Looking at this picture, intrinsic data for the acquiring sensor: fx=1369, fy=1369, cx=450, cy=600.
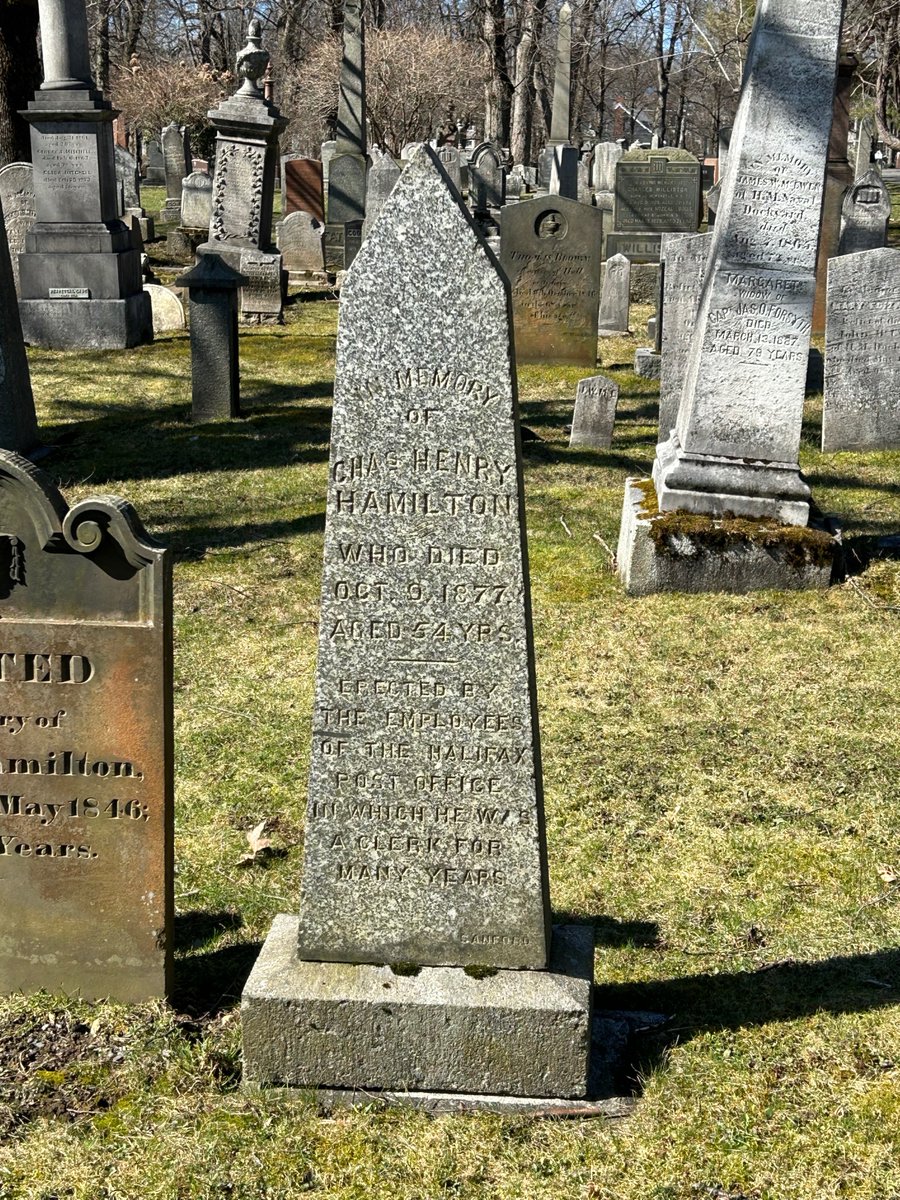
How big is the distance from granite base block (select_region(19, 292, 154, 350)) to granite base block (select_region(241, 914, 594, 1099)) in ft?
40.1

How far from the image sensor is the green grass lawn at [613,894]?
3314 millimetres

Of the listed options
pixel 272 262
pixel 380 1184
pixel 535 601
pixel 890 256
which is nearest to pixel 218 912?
pixel 380 1184

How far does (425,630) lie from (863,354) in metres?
8.19

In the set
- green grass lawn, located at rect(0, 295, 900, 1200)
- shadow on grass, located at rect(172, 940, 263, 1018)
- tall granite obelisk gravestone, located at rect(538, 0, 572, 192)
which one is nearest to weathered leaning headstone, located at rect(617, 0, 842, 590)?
green grass lawn, located at rect(0, 295, 900, 1200)

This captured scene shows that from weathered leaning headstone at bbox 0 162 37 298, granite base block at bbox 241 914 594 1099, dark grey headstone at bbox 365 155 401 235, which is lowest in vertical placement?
dark grey headstone at bbox 365 155 401 235

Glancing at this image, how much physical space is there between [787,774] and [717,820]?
519mm

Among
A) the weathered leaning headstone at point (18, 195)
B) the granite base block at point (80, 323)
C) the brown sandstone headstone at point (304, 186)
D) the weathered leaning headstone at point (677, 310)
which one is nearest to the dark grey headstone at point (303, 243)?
the brown sandstone headstone at point (304, 186)

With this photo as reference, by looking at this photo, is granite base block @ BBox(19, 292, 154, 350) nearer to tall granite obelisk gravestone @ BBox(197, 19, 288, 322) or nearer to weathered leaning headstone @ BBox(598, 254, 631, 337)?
tall granite obelisk gravestone @ BBox(197, 19, 288, 322)

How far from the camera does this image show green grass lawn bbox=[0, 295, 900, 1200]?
3314 millimetres

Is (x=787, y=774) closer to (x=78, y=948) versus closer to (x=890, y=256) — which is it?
(x=78, y=948)

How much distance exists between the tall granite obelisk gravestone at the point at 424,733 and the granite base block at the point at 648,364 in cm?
1094

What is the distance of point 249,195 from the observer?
1709 centimetres

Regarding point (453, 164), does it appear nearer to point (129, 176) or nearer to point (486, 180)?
point (486, 180)

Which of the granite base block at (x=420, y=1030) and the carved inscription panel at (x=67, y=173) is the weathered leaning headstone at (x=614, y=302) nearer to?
the carved inscription panel at (x=67, y=173)
